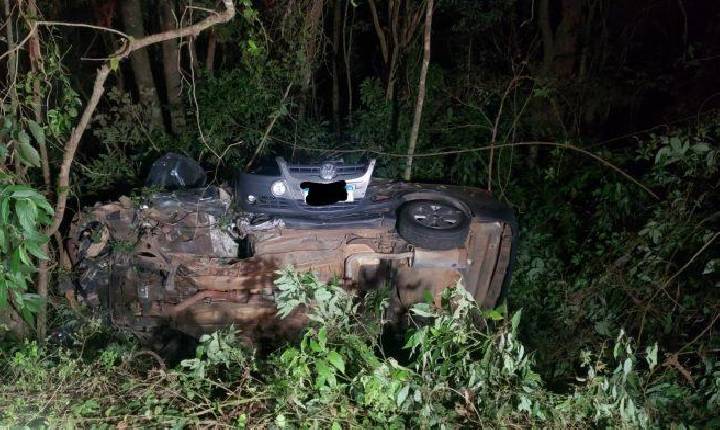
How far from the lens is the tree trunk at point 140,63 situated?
6.08 meters

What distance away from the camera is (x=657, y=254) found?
4.18m

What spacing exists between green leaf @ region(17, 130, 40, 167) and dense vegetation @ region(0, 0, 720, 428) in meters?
0.02

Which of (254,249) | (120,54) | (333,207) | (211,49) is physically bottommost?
(254,249)

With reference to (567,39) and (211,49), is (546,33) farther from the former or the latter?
(211,49)

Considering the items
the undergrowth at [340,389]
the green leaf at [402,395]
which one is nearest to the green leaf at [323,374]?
the undergrowth at [340,389]

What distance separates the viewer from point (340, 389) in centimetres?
238

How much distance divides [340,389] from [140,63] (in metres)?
5.62

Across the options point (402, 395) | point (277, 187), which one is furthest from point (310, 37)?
point (402, 395)

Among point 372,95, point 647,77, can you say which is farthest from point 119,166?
point 647,77

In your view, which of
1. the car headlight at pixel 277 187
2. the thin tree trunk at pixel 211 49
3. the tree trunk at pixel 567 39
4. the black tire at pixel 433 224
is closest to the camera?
the black tire at pixel 433 224

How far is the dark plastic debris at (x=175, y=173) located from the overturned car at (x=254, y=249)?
75cm

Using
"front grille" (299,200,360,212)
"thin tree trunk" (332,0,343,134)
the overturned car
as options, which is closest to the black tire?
the overturned car

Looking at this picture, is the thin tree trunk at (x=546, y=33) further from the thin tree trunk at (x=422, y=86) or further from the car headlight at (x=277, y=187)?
the car headlight at (x=277, y=187)

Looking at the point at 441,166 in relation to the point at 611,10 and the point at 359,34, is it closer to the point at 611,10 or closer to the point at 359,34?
the point at 611,10
